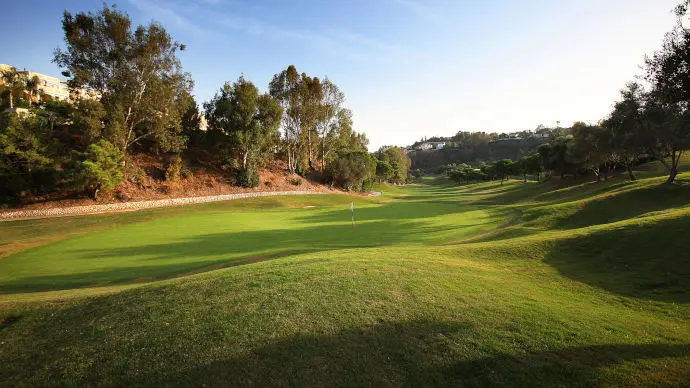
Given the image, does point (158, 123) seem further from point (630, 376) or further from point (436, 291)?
point (630, 376)

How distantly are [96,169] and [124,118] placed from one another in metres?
11.3

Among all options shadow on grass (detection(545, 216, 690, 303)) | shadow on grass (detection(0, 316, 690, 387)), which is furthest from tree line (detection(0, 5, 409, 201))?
shadow on grass (detection(545, 216, 690, 303))

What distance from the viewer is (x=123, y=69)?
39.8m

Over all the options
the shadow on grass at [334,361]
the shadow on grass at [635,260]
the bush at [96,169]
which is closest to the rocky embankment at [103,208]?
the bush at [96,169]

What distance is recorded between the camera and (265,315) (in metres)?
7.15

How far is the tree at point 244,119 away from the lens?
50.0 metres

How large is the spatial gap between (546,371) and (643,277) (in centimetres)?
831

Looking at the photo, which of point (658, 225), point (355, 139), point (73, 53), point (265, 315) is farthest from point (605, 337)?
A: point (355, 139)

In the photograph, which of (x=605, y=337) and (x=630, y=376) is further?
(x=605, y=337)

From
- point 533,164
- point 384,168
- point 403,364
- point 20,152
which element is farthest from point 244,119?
point 533,164

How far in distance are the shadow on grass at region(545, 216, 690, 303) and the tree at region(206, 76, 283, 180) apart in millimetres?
45753

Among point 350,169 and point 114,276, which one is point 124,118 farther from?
point 350,169

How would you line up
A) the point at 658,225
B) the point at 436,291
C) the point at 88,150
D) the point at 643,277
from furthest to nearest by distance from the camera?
the point at 88,150 < the point at 658,225 < the point at 643,277 < the point at 436,291

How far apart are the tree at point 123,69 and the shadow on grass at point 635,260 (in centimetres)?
4613
